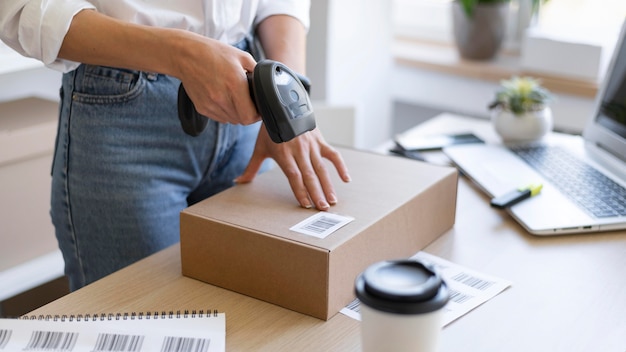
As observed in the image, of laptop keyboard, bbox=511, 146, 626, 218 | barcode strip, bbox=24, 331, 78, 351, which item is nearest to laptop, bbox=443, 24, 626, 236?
laptop keyboard, bbox=511, 146, 626, 218

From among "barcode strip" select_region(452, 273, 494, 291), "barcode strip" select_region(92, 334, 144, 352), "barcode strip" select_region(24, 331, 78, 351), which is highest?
"barcode strip" select_region(24, 331, 78, 351)

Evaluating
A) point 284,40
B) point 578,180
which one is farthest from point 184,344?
point 578,180

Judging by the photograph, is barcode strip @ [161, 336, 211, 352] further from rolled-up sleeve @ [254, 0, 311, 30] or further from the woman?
rolled-up sleeve @ [254, 0, 311, 30]

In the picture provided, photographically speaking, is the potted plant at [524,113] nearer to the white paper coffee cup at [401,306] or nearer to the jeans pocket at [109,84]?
the jeans pocket at [109,84]

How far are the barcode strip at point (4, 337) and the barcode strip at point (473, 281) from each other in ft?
1.83

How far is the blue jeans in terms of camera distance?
1.14m

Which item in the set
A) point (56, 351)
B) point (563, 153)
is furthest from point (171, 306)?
point (563, 153)

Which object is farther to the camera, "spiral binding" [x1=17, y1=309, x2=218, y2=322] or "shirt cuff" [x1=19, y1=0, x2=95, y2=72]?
"shirt cuff" [x1=19, y1=0, x2=95, y2=72]

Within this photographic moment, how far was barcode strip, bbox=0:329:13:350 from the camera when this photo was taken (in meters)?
0.85

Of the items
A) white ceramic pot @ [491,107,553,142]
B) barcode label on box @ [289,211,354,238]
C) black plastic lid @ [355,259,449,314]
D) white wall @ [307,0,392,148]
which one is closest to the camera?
black plastic lid @ [355,259,449,314]

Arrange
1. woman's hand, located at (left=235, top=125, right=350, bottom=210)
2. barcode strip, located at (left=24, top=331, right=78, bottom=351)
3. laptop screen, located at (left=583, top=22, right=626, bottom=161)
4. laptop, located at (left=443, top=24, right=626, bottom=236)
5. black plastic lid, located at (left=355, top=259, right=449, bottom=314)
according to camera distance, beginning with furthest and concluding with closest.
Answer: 1. laptop screen, located at (left=583, top=22, right=626, bottom=161)
2. laptop, located at (left=443, top=24, right=626, bottom=236)
3. woman's hand, located at (left=235, top=125, right=350, bottom=210)
4. barcode strip, located at (left=24, top=331, right=78, bottom=351)
5. black plastic lid, located at (left=355, top=259, right=449, bottom=314)

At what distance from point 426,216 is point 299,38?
14.8 inches

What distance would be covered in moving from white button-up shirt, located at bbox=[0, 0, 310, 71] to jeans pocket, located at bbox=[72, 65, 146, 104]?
1.4 inches

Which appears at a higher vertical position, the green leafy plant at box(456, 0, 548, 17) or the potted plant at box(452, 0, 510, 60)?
the green leafy plant at box(456, 0, 548, 17)
